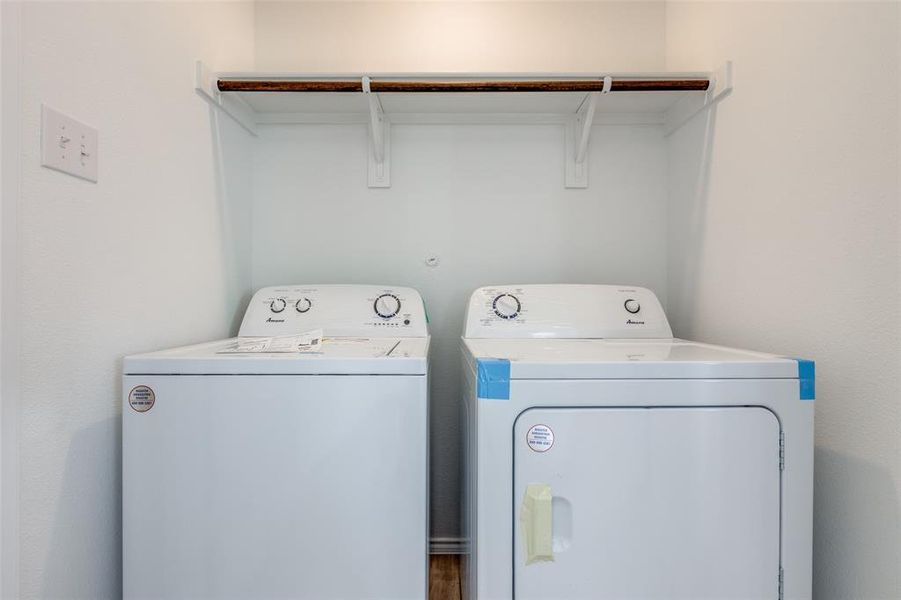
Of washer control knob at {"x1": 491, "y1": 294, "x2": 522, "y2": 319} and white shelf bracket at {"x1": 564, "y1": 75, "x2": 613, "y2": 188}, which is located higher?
white shelf bracket at {"x1": 564, "y1": 75, "x2": 613, "y2": 188}

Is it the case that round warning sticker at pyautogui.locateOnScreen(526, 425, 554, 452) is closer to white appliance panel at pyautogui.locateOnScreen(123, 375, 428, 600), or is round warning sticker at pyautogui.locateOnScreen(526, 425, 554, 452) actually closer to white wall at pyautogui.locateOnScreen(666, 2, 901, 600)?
white appliance panel at pyautogui.locateOnScreen(123, 375, 428, 600)

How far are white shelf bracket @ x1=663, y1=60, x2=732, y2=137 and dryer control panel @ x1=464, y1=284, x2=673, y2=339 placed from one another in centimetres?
66

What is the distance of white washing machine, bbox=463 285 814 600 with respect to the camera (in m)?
0.91

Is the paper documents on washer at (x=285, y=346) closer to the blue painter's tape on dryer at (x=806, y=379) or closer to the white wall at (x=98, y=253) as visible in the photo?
the white wall at (x=98, y=253)

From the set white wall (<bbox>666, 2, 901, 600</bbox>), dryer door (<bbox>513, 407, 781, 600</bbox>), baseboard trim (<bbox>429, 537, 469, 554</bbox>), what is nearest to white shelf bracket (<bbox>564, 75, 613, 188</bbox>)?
white wall (<bbox>666, 2, 901, 600</bbox>)

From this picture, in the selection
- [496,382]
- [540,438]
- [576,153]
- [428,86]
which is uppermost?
[428,86]

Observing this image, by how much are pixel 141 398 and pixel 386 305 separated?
30.9 inches

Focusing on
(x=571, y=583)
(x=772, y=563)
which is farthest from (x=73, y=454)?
(x=772, y=563)

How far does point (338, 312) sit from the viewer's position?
1.58 metres

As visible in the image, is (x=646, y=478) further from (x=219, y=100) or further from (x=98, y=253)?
(x=219, y=100)

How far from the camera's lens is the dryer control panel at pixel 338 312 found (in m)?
1.56

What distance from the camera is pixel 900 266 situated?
0.85 metres

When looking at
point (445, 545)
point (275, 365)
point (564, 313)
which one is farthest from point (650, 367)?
point (445, 545)

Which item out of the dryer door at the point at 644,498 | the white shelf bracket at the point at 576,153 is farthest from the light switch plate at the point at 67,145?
the white shelf bracket at the point at 576,153
